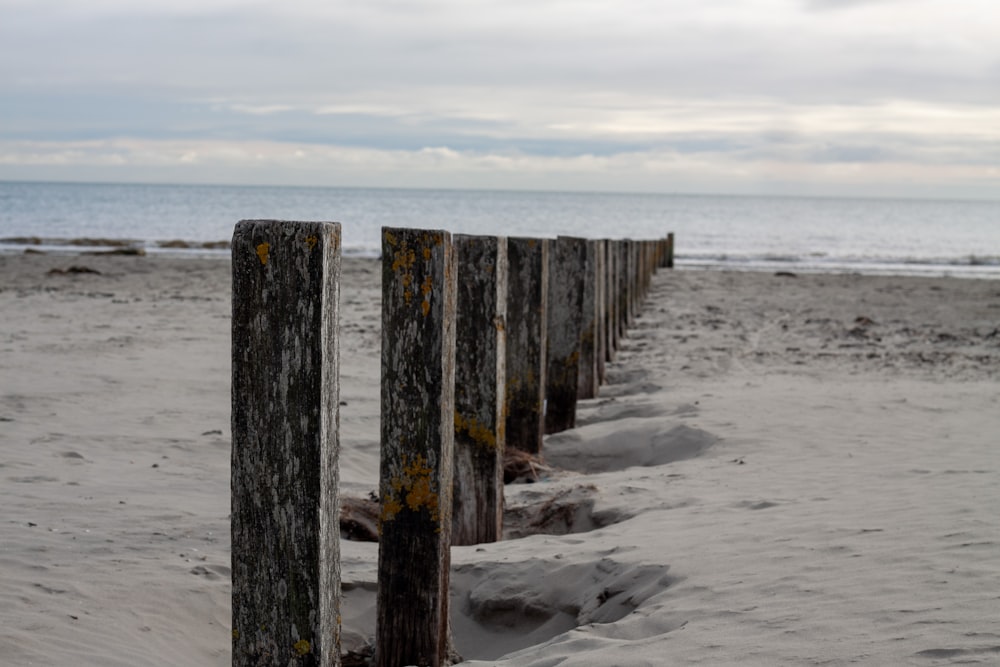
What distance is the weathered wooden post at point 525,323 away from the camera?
18.2 ft

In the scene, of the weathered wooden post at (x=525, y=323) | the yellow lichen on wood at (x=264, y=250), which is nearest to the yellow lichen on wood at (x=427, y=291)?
the yellow lichen on wood at (x=264, y=250)

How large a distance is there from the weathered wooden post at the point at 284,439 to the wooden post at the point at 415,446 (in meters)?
0.63

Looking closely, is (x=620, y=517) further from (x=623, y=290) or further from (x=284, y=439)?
(x=623, y=290)

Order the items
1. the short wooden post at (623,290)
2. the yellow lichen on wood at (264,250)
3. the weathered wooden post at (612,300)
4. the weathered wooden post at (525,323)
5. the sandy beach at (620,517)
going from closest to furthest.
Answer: the yellow lichen on wood at (264,250) → the sandy beach at (620,517) → the weathered wooden post at (525,323) → the weathered wooden post at (612,300) → the short wooden post at (623,290)

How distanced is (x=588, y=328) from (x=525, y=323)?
212cm

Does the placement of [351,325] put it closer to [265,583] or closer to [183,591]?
[183,591]

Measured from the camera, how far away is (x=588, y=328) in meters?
7.62

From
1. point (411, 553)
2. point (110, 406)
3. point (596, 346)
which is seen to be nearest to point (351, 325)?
point (596, 346)

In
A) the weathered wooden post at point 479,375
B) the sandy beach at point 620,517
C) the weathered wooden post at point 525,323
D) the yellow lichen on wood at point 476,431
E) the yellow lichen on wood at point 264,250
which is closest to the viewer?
the yellow lichen on wood at point 264,250

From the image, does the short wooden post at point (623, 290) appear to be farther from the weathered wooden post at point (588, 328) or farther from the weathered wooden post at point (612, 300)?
the weathered wooden post at point (588, 328)

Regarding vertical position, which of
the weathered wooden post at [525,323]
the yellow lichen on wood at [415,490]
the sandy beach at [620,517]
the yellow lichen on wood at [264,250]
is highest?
the yellow lichen on wood at [264,250]

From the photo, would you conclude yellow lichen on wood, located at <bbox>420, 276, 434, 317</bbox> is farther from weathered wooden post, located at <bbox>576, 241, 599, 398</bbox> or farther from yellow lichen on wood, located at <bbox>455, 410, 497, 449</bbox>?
weathered wooden post, located at <bbox>576, 241, 599, 398</bbox>

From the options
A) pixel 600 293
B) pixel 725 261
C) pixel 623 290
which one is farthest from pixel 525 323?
pixel 725 261

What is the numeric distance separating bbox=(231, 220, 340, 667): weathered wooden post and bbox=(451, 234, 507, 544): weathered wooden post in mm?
1528
